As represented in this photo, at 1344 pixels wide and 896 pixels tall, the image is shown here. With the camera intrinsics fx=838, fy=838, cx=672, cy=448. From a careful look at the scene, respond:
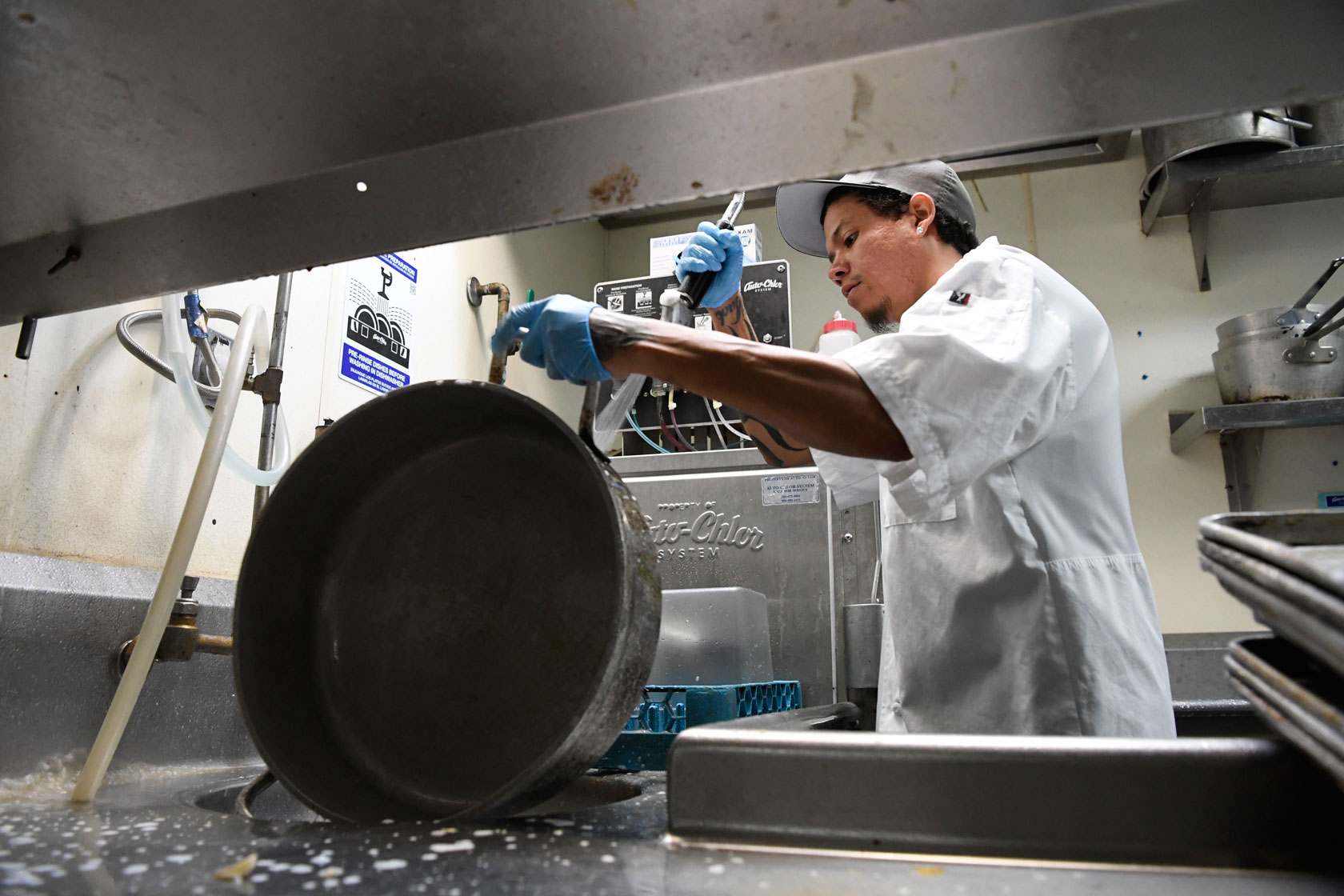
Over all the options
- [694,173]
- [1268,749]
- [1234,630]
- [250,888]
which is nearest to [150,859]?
[250,888]

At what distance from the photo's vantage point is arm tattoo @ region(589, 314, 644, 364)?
2.82ft

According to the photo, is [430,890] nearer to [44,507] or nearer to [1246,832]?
[1246,832]

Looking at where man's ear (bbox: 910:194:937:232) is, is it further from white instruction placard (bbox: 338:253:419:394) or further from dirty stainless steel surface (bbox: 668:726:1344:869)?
white instruction placard (bbox: 338:253:419:394)

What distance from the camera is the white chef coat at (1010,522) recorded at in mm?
866

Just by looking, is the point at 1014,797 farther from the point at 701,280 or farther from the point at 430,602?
the point at 701,280

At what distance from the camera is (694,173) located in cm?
65

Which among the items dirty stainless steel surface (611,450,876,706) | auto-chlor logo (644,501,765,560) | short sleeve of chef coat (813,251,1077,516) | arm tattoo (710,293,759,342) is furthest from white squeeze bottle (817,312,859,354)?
short sleeve of chef coat (813,251,1077,516)

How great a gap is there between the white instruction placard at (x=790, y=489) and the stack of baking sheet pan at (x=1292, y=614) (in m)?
1.08

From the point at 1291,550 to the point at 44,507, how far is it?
4.41 feet

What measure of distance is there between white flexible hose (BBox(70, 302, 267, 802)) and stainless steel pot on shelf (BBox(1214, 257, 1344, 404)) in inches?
104

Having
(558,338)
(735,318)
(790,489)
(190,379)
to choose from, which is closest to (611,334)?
(558,338)

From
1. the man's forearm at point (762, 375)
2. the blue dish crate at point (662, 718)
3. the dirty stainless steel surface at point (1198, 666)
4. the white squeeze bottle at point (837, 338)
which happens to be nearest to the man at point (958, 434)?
the man's forearm at point (762, 375)

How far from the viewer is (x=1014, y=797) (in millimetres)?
530

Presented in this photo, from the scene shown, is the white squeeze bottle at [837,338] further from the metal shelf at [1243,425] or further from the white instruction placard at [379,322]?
the metal shelf at [1243,425]
